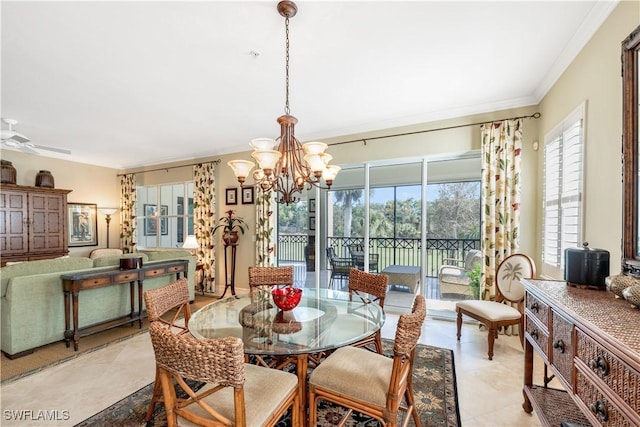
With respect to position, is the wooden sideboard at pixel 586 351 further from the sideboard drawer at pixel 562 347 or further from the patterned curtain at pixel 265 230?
the patterned curtain at pixel 265 230

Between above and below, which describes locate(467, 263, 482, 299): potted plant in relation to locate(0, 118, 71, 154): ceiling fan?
below

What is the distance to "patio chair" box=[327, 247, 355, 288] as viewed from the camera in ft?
15.2

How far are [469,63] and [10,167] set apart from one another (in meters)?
7.25

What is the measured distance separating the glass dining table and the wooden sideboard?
0.95 meters

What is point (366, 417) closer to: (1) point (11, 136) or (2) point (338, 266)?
(2) point (338, 266)

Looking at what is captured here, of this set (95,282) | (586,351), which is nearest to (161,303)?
(95,282)

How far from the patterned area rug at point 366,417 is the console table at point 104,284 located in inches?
56.8

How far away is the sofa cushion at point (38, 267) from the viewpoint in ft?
9.09

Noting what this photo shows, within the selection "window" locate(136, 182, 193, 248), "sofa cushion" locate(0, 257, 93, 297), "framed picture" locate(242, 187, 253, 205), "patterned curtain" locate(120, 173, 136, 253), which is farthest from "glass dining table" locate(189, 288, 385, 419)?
"patterned curtain" locate(120, 173, 136, 253)

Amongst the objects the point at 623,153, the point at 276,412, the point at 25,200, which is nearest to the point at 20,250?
the point at 25,200

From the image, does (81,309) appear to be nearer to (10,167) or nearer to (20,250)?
(20,250)

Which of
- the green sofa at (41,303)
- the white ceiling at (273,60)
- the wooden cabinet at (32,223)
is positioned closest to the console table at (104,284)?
the green sofa at (41,303)

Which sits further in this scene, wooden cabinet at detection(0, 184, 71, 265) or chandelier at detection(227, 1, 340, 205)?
wooden cabinet at detection(0, 184, 71, 265)

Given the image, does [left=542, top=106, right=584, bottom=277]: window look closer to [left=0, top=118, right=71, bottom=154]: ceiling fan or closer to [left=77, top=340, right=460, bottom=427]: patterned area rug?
[left=77, top=340, right=460, bottom=427]: patterned area rug
